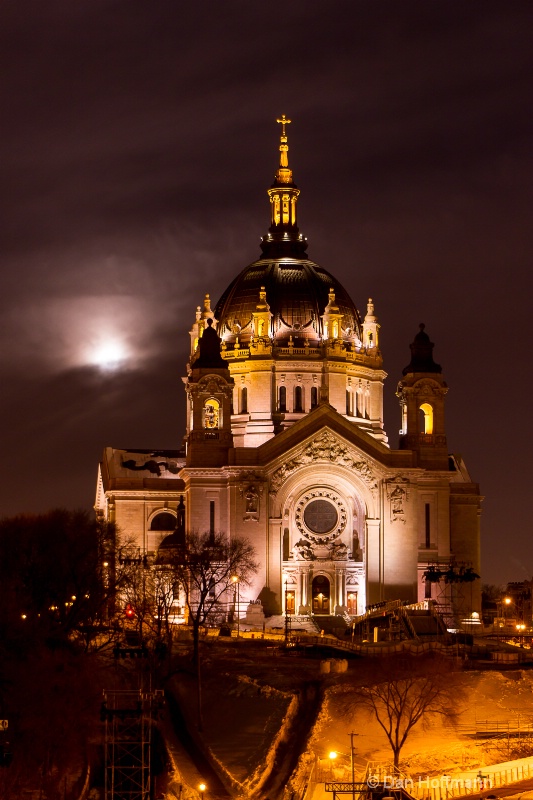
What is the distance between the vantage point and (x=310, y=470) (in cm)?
14712

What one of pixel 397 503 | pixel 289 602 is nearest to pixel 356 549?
pixel 397 503

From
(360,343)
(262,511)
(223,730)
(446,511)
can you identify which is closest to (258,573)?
(262,511)

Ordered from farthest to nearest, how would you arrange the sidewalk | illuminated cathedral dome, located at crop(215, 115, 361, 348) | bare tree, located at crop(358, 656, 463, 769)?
illuminated cathedral dome, located at crop(215, 115, 361, 348)
bare tree, located at crop(358, 656, 463, 769)
the sidewalk

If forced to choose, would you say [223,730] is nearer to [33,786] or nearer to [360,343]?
[33,786]

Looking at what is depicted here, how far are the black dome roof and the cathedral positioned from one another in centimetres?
14

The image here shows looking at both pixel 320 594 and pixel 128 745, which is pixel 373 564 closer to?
pixel 320 594

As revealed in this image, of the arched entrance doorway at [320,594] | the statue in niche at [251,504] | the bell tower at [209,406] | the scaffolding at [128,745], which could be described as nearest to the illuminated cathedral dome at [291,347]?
the bell tower at [209,406]

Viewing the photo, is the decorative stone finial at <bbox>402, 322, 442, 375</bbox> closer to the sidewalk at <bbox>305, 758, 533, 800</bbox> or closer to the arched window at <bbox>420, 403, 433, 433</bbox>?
the arched window at <bbox>420, 403, 433, 433</bbox>

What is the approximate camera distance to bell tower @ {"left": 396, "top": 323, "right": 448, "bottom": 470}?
494ft

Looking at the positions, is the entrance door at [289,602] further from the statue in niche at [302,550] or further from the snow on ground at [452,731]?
the snow on ground at [452,731]

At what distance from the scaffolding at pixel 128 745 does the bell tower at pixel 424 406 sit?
4921 centimetres

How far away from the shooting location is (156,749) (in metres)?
102

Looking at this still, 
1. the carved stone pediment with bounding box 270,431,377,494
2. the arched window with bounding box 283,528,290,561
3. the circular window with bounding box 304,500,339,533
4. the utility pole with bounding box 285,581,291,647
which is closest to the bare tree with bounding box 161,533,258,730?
the arched window with bounding box 283,528,290,561

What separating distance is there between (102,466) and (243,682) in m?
60.2
